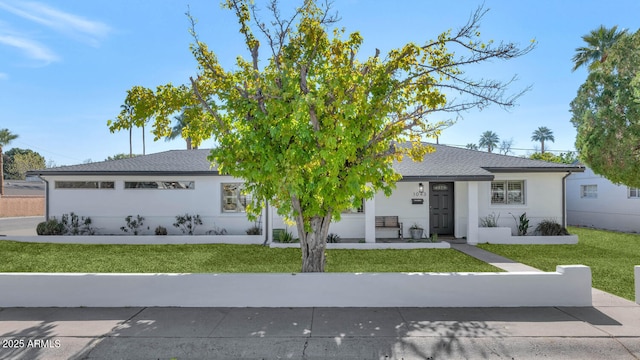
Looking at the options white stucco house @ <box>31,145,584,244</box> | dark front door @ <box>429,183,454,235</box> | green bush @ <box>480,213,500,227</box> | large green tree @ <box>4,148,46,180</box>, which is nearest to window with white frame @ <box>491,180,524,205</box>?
white stucco house @ <box>31,145,584,244</box>

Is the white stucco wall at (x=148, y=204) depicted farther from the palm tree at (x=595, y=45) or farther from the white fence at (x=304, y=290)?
the palm tree at (x=595, y=45)

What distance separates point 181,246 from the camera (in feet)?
42.4

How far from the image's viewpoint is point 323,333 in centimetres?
483

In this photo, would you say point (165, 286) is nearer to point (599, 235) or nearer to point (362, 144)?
point (362, 144)

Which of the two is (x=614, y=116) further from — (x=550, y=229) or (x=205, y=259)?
(x=205, y=259)

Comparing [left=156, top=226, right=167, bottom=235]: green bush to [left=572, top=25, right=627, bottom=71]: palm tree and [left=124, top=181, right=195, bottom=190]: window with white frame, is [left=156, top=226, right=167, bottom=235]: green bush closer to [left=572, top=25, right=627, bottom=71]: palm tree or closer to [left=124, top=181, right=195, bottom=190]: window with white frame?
[left=124, top=181, right=195, bottom=190]: window with white frame

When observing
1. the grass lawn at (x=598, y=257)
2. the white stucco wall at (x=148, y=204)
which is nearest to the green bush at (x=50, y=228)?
the white stucco wall at (x=148, y=204)

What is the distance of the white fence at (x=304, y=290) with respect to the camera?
19.5 ft

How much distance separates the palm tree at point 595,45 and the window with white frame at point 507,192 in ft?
50.7

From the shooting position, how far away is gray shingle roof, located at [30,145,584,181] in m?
13.2

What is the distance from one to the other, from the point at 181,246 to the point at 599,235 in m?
18.7

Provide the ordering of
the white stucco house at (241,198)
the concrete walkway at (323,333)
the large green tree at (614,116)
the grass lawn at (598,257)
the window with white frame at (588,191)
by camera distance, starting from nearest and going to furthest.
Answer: the concrete walkway at (323,333), the grass lawn at (598,257), the large green tree at (614,116), the white stucco house at (241,198), the window with white frame at (588,191)

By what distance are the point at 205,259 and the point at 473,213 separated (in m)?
9.97

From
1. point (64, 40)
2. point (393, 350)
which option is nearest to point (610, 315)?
point (393, 350)
